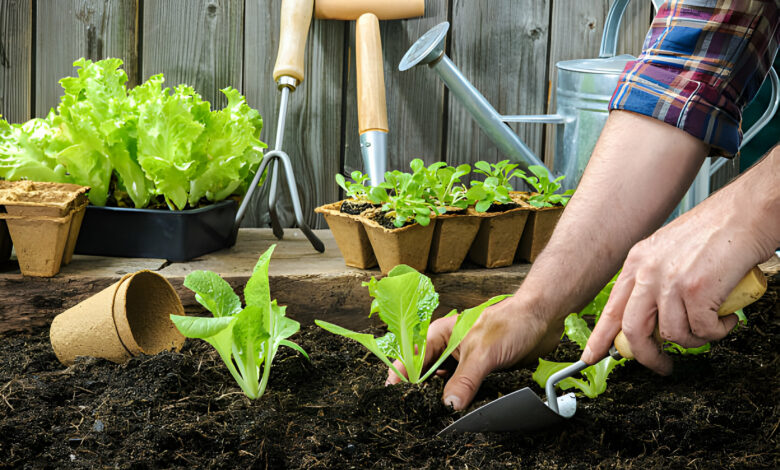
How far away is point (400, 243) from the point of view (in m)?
1.16

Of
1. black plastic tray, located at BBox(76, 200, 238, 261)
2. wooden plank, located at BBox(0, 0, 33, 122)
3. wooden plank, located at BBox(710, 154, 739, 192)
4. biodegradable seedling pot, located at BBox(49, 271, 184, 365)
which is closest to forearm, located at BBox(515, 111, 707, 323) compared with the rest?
biodegradable seedling pot, located at BBox(49, 271, 184, 365)

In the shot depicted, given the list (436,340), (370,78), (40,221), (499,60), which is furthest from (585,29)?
(40,221)

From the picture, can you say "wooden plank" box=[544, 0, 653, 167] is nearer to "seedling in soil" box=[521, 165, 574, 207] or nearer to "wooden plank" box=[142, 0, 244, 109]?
"seedling in soil" box=[521, 165, 574, 207]

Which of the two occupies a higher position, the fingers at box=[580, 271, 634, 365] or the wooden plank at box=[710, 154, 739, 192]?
the wooden plank at box=[710, 154, 739, 192]

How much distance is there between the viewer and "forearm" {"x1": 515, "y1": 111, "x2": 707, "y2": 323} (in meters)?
0.89

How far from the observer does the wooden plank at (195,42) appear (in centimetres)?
162

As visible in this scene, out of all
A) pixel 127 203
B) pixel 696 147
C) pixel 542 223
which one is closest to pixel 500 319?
pixel 696 147

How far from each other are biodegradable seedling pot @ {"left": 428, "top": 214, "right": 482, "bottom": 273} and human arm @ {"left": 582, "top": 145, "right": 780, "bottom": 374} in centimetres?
49

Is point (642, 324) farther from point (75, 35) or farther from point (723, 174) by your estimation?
point (75, 35)

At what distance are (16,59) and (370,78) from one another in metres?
0.84

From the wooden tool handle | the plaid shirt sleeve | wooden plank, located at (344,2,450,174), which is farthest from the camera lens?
wooden plank, located at (344,2,450,174)

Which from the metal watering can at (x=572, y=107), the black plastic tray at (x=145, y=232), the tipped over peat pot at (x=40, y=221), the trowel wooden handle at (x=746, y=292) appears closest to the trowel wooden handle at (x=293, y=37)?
the metal watering can at (x=572, y=107)

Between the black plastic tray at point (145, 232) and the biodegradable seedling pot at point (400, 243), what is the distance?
33 centimetres

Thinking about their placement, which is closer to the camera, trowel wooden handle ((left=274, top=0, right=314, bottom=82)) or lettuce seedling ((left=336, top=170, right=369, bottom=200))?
lettuce seedling ((left=336, top=170, right=369, bottom=200))
